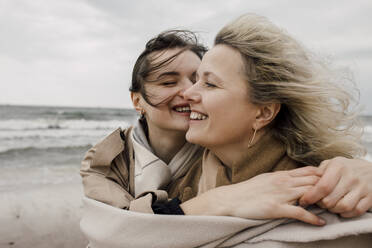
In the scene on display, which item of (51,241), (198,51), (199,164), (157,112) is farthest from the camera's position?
(51,241)

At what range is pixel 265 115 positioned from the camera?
1.95 metres

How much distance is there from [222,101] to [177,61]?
2.31 feet

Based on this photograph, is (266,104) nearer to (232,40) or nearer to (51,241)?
(232,40)

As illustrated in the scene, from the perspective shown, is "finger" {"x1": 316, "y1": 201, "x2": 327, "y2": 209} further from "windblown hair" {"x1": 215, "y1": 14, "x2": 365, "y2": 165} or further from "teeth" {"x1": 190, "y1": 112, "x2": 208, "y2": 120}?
"teeth" {"x1": 190, "y1": 112, "x2": 208, "y2": 120}

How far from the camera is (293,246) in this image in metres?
1.53

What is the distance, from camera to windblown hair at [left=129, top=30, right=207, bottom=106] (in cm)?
250

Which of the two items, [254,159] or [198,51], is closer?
[254,159]

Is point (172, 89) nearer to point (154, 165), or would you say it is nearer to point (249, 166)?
point (154, 165)

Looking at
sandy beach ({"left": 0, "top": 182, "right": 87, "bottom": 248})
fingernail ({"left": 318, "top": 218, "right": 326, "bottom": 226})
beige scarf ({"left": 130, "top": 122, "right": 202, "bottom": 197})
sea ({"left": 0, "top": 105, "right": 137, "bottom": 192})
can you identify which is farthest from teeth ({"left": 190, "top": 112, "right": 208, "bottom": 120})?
sea ({"left": 0, "top": 105, "right": 137, "bottom": 192})

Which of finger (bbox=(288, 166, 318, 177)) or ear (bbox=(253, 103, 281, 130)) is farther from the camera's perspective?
ear (bbox=(253, 103, 281, 130))

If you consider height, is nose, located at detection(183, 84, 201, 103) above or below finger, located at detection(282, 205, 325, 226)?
above

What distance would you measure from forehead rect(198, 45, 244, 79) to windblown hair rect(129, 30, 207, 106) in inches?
21.1

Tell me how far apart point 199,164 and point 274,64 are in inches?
33.3

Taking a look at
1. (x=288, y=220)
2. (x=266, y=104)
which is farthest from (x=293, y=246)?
(x=266, y=104)
